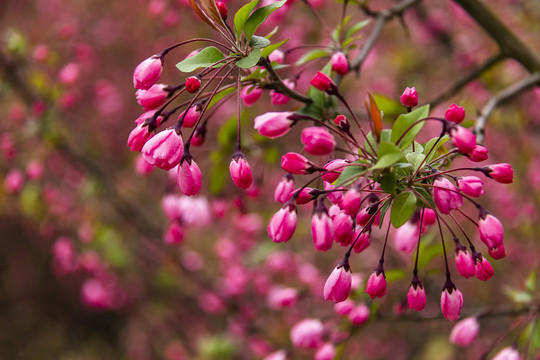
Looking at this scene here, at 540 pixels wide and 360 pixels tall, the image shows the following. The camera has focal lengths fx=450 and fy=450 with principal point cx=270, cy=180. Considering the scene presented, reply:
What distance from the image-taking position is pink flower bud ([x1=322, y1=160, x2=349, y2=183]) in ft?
3.08

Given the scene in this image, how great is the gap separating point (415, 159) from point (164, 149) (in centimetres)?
54

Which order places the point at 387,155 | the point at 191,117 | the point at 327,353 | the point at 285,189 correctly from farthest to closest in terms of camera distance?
the point at 327,353
the point at 285,189
the point at 191,117
the point at 387,155

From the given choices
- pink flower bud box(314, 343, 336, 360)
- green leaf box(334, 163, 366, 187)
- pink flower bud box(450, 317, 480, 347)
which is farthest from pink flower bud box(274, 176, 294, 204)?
pink flower bud box(450, 317, 480, 347)

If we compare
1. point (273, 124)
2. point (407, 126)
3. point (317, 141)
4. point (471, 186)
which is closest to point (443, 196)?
point (471, 186)

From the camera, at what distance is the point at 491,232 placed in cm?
98

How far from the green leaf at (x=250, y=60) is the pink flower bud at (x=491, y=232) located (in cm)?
61

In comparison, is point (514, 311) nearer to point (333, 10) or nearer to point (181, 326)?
point (181, 326)

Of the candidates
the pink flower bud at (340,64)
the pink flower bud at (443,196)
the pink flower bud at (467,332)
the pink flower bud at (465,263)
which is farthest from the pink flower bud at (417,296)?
the pink flower bud at (467,332)

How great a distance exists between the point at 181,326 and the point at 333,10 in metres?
3.88

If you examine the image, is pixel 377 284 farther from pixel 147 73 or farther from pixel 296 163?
pixel 147 73

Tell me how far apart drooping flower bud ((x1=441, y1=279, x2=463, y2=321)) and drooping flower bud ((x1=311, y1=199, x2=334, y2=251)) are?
0.34m

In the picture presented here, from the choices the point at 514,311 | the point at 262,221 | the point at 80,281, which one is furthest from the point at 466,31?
the point at 80,281

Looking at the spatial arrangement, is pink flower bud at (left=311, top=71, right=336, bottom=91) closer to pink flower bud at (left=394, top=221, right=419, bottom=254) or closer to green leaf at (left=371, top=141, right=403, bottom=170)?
green leaf at (left=371, top=141, right=403, bottom=170)

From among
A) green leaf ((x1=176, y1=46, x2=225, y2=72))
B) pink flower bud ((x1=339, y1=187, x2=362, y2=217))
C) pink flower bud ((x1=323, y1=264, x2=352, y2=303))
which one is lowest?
pink flower bud ((x1=323, y1=264, x2=352, y2=303))
